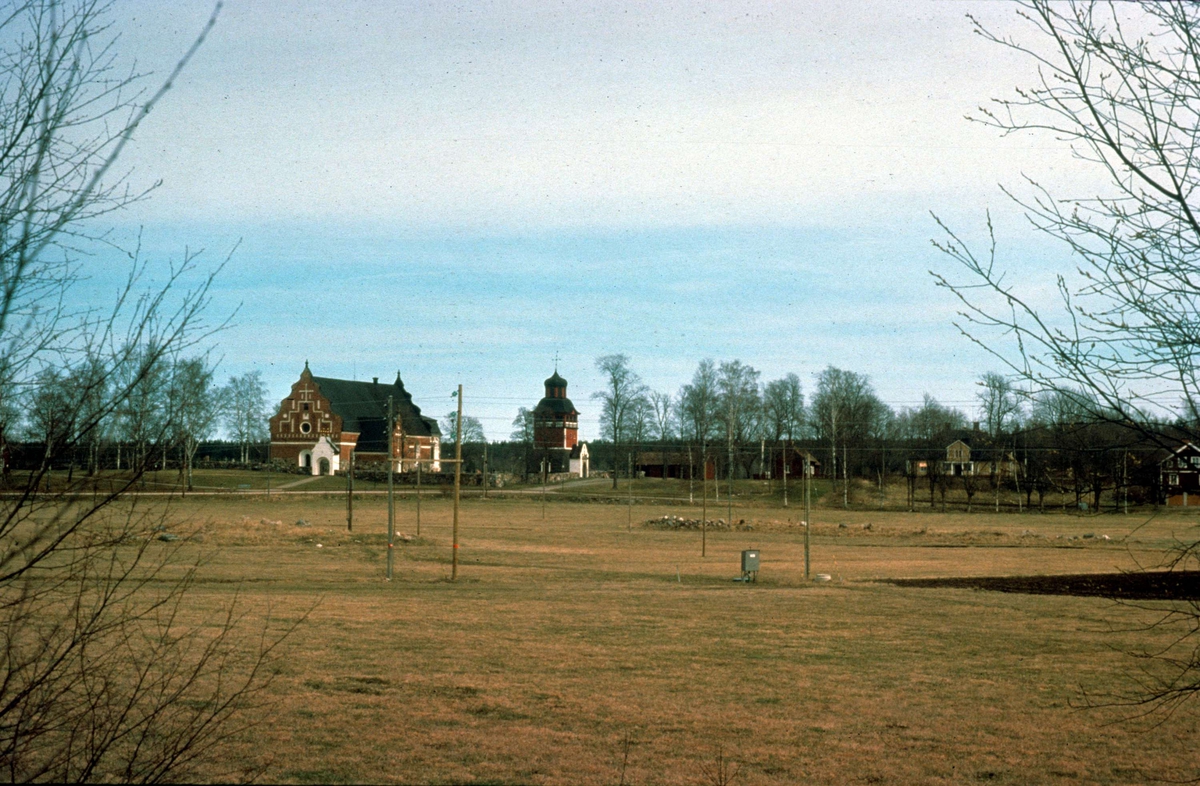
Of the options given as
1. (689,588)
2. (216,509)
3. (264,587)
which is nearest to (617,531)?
(216,509)

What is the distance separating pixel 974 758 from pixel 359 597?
56.7ft

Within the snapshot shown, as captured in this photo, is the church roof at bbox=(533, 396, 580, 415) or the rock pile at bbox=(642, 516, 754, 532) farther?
the church roof at bbox=(533, 396, 580, 415)

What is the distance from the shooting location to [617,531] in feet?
193

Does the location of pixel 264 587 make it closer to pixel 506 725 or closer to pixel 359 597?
pixel 359 597

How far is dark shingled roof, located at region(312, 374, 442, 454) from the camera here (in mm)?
108312

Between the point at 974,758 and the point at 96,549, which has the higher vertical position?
the point at 96,549

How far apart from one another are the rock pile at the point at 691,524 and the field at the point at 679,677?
26.1 metres

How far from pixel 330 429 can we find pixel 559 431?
103ft

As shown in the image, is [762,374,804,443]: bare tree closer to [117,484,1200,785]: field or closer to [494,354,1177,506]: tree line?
[494,354,1177,506]: tree line

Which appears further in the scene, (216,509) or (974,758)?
(216,509)

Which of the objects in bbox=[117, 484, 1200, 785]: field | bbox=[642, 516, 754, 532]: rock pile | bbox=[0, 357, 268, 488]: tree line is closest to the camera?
bbox=[0, 357, 268, 488]: tree line

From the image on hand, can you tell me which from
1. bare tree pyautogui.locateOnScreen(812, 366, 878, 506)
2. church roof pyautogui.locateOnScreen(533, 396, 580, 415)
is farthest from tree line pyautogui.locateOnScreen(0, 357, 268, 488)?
church roof pyautogui.locateOnScreen(533, 396, 580, 415)

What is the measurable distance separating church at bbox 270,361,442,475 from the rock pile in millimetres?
43536

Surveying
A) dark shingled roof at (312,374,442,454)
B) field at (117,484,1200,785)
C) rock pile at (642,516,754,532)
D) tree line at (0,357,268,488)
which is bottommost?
rock pile at (642,516,754,532)
